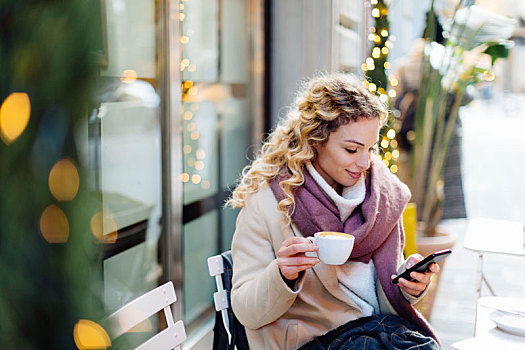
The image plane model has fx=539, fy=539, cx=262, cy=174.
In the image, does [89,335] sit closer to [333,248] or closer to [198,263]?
[333,248]

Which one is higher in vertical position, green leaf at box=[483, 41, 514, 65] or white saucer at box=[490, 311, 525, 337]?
green leaf at box=[483, 41, 514, 65]

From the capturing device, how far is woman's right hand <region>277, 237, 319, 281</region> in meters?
1.22

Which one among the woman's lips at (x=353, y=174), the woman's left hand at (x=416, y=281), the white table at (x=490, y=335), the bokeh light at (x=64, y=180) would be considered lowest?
the white table at (x=490, y=335)

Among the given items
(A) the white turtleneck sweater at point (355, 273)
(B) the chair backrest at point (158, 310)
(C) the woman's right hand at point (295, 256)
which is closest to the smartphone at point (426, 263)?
(A) the white turtleneck sweater at point (355, 273)

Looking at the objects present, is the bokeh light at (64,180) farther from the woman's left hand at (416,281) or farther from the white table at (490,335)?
the woman's left hand at (416,281)

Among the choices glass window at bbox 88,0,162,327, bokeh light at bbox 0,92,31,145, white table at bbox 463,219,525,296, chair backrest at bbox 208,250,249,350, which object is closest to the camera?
bokeh light at bbox 0,92,31,145

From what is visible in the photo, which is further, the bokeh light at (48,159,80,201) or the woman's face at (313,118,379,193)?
the woman's face at (313,118,379,193)

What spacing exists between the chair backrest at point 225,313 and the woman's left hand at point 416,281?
0.48 m

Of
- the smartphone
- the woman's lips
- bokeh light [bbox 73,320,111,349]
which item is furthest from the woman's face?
bokeh light [bbox 73,320,111,349]

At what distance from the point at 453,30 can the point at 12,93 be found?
3094mm

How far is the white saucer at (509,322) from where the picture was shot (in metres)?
1.24

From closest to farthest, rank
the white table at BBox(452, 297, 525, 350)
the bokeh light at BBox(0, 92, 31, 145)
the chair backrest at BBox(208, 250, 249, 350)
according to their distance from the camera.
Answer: the bokeh light at BBox(0, 92, 31, 145), the white table at BBox(452, 297, 525, 350), the chair backrest at BBox(208, 250, 249, 350)

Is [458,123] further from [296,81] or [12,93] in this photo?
[12,93]

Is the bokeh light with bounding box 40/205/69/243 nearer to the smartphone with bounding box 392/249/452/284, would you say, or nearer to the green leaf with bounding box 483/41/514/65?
the smartphone with bounding box 392/249/452/284
